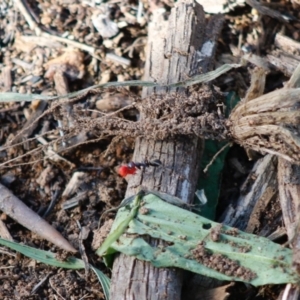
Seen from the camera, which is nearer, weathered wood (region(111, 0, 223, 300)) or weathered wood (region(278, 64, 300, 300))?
weathered wood (region(111, 0, 223, 300))

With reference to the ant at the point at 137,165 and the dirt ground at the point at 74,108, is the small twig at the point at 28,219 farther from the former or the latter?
the ant at the point at 137,165

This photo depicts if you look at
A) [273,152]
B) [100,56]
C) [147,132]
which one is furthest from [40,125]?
[273,152]

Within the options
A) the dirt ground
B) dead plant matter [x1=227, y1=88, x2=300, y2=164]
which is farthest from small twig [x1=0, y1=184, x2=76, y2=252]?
dead plant matter [x1=227, y1=88, x2=300, y2=164]

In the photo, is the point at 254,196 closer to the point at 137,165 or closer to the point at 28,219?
the point at 137,165

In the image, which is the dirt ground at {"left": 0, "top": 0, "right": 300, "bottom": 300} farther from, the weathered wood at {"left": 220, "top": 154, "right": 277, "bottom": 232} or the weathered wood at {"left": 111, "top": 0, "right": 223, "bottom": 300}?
the weathered wood at {"left": 111, "top": 0, "right": 223, "bottom": 300}

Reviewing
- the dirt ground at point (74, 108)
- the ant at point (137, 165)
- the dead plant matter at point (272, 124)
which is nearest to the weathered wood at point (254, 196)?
the dirt ground at point (74, 108)

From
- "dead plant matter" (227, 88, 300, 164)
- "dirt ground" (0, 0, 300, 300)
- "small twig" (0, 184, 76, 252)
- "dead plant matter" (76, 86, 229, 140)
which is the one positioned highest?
"dead plant matter" (227, 88, 300, 164)
